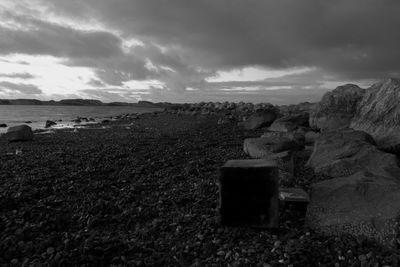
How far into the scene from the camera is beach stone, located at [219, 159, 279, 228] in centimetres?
484

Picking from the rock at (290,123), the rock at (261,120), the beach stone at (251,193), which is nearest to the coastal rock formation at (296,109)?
the rock at (261,120)

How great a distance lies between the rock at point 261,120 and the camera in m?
19.4

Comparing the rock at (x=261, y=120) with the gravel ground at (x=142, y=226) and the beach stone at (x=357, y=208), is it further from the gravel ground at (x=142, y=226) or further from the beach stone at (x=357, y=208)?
the beach stone at (x=357, y=208)

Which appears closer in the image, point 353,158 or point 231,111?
point 353,158

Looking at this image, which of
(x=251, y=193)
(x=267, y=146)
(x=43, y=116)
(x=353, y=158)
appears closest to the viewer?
(x=251, y=193)

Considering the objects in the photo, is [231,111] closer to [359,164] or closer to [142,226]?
[359,164]

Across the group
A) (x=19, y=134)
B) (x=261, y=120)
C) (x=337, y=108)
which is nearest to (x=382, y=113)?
(x=337, y=108)

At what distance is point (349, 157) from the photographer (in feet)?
26.5

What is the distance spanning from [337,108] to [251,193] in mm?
11062

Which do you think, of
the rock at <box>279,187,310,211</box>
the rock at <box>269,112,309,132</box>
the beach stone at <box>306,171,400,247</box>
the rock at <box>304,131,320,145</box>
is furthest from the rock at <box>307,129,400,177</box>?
the rock at <box>269,112,309,132</box>

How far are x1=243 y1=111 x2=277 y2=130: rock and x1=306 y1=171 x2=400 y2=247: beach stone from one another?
13.5 metres

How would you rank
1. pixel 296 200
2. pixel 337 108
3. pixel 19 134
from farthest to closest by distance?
1. pixel 19 134
2. pixel 337 108
3. pixel 296 200

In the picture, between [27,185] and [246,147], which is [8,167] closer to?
[27,185]

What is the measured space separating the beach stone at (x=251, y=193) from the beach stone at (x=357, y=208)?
719 millimetres
